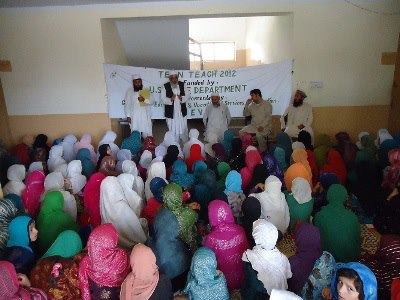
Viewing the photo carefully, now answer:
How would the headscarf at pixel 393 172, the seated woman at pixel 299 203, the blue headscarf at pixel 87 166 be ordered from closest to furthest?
the seated woman at pixel 299 203 → the headscarf at pixel 393 172 → the blue headscarf at pixel 87 166

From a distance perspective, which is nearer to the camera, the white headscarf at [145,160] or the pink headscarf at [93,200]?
the pink headscarf at [93,200]

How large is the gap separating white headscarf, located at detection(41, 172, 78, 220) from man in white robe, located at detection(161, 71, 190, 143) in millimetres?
2692

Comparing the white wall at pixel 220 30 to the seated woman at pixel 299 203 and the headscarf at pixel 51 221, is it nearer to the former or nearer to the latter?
the seated woman at pixel 299 203

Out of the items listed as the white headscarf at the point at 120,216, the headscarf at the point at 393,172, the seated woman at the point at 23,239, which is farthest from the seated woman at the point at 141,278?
the headscarf at the point at 393,172

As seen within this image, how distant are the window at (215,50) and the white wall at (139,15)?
610 centimetres

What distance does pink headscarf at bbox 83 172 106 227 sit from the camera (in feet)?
11.3

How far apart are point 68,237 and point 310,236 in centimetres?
154

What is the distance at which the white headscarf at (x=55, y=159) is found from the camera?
459 centimetres

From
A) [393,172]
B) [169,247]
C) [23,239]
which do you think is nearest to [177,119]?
[393,172]

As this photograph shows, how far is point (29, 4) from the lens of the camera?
5738 mm

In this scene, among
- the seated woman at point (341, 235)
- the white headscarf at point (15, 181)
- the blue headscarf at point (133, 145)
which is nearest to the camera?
the seated woman at point (341, 235)

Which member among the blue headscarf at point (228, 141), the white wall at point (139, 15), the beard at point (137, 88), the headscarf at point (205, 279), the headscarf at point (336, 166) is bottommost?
the headscarf at point (205, 279)

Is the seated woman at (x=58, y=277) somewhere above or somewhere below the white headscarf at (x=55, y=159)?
below

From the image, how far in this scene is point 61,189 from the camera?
12.1 ft
